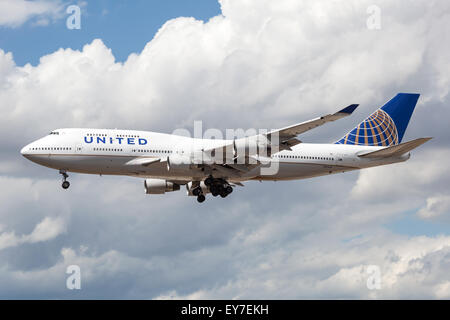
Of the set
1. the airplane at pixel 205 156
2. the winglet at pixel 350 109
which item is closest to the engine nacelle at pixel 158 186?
the airplane at pixel 205 156

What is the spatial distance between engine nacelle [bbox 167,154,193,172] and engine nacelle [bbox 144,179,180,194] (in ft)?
34.0

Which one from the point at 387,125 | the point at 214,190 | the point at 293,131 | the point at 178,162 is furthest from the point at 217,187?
Answer: the point at 387,125

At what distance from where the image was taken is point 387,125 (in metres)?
67.1

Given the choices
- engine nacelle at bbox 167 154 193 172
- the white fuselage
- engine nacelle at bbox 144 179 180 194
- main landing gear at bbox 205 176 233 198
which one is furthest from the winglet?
engine nacelle at bbox 144 179 180 194

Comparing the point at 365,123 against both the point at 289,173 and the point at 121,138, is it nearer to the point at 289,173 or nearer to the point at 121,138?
the point at 289,173

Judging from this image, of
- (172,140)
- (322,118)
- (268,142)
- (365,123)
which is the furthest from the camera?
(365,123)

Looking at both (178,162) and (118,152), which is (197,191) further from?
(118,152)

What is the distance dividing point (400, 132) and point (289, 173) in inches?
574

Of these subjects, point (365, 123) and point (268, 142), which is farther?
point (365, 123)

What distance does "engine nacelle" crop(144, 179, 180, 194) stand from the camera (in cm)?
6450

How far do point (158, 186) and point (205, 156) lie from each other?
1078cm

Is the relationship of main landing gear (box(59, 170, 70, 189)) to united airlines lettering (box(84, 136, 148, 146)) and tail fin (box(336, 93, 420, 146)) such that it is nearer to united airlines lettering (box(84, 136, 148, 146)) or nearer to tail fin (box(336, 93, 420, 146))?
united airlines lettering (box(84, 136, 148, 146))
